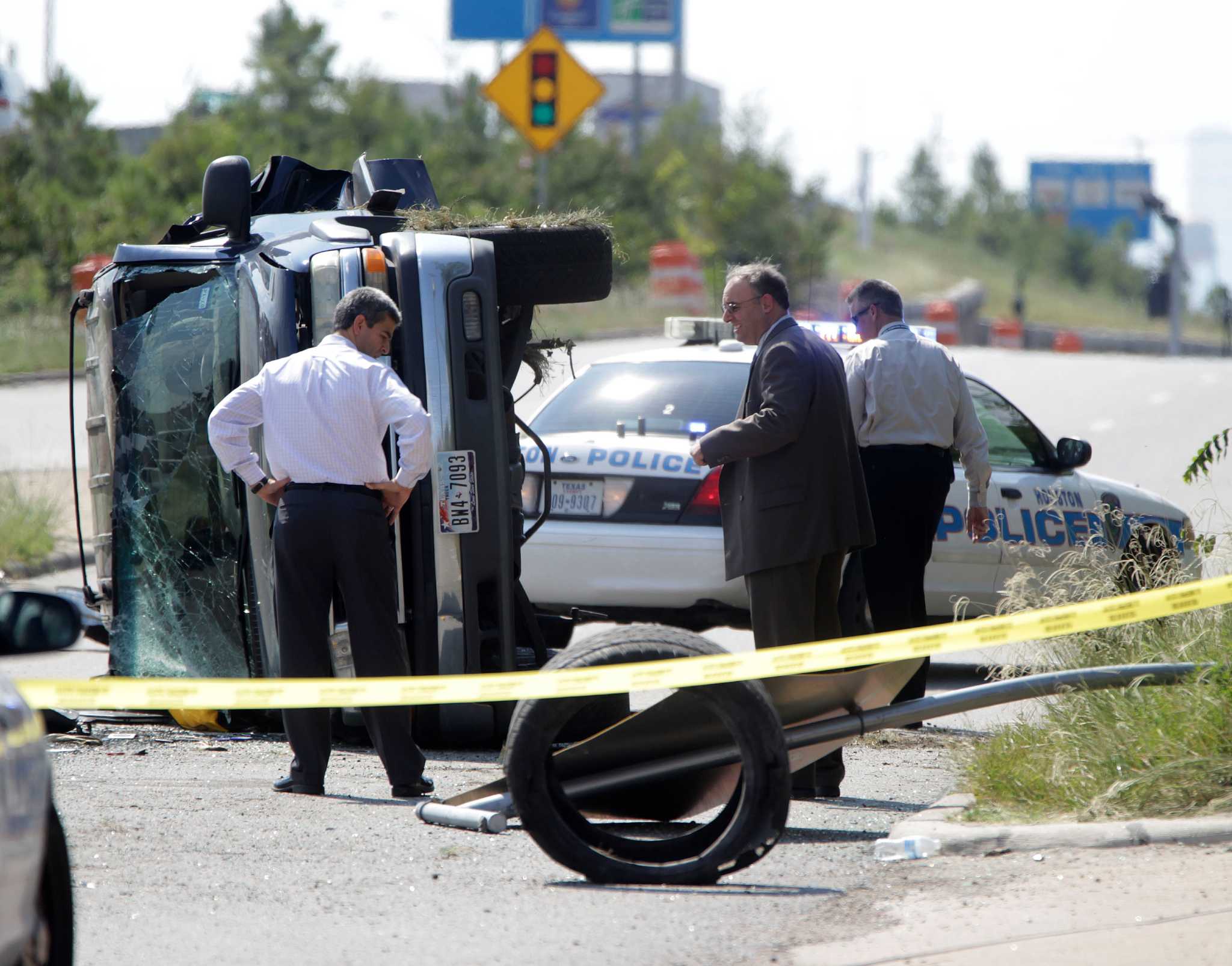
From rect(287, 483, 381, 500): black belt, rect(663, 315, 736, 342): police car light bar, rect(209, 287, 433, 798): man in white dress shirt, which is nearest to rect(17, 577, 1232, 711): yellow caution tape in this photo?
rect(209, 287, 433, 798): man in white dress shirt

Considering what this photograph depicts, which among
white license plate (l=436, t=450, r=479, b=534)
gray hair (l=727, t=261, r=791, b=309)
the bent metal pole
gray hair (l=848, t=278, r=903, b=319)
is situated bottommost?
the bent metal pole

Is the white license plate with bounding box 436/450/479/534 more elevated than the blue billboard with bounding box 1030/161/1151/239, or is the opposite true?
the blue billboard with bounding box 1030/161/1151/239

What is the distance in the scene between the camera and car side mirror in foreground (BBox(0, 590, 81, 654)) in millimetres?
3057

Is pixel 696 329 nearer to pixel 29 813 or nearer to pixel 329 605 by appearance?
pixel 329 605

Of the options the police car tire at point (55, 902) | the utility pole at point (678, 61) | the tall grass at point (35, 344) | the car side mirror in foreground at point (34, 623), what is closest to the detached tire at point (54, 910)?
the police car tire at point (55, 902)

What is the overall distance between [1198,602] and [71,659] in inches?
251

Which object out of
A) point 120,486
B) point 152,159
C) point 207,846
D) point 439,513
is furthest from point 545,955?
point 152,159

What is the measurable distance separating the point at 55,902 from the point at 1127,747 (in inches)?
130

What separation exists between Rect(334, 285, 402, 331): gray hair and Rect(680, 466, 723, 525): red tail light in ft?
8.49

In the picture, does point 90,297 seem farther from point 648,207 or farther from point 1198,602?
point 648,207

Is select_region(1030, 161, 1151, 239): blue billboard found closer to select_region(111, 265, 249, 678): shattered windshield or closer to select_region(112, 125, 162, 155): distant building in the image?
select_region(112, 125, 162, 155): distant building

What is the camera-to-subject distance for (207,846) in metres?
5.23

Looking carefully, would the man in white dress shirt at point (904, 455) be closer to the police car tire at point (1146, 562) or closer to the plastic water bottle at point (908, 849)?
the police car tire at point (1146, 562)

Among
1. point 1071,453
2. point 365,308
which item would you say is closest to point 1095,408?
point 1071,453
